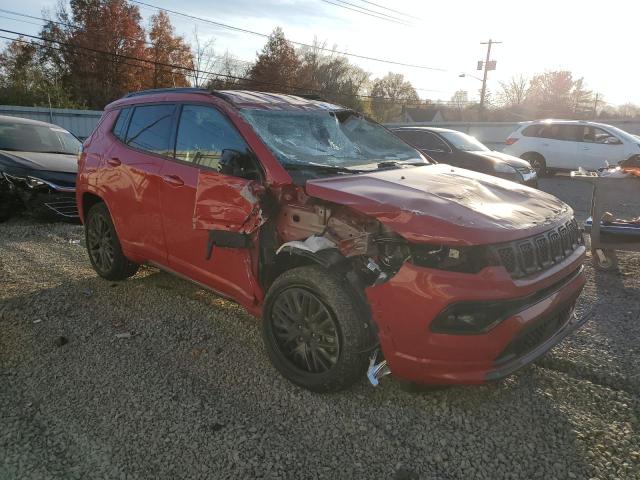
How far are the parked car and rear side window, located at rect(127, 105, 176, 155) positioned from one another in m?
0.02

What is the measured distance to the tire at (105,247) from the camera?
4711mm

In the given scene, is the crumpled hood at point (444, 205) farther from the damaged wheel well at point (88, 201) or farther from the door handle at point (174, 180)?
the damaged wheel well at point (88, 201)

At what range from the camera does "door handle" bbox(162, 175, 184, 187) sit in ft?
12.2

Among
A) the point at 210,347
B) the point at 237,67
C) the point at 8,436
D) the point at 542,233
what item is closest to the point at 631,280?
the point at 542,233

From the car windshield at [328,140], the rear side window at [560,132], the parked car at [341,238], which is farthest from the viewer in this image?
the rear side window at [560,132]

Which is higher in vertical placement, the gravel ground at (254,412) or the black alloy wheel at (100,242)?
the black alloy wheel at (100,242)

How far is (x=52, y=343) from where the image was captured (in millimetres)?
3688

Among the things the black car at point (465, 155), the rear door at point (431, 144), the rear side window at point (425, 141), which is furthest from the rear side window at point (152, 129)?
the rear side window at point (425, 141)

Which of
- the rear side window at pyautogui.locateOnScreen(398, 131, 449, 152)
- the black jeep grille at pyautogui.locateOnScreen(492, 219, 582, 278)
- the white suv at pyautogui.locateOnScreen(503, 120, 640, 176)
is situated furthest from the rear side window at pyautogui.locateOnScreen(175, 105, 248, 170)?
the white suv at pyautogui.locateOnScreen(503, 120, 640, 176)

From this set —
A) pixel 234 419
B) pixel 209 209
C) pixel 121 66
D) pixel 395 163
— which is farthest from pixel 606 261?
pixel 121 66

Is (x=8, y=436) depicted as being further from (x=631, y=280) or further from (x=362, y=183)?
(x=631, y=280)

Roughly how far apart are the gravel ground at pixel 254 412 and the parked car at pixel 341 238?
0.31m

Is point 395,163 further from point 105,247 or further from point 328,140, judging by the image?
point 105,247

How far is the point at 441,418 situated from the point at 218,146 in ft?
7.68
